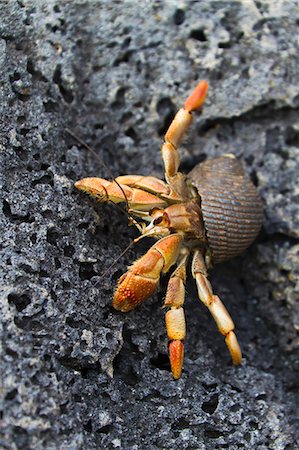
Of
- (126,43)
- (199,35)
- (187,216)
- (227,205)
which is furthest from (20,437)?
(199,35)

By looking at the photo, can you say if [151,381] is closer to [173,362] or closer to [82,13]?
[173,362]

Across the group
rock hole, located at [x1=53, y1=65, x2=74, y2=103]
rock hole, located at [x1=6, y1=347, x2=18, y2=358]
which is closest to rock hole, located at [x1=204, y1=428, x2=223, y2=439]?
rock hole, located at [x1=6, y1=347, x2=18, y2=358]

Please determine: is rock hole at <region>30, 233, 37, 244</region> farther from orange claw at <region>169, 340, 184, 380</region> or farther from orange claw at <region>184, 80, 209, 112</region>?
orange claw at <region>184, 80, 209, 112</region>

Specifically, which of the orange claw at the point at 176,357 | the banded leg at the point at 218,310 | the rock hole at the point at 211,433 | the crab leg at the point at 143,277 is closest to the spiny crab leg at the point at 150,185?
the crab leg at the point at 143,277

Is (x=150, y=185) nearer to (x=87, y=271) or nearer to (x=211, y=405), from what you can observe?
(x=87, y=271)

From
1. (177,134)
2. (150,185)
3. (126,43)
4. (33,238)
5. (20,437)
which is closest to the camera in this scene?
(20,437)

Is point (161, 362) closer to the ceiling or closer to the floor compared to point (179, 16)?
closer to the floor
